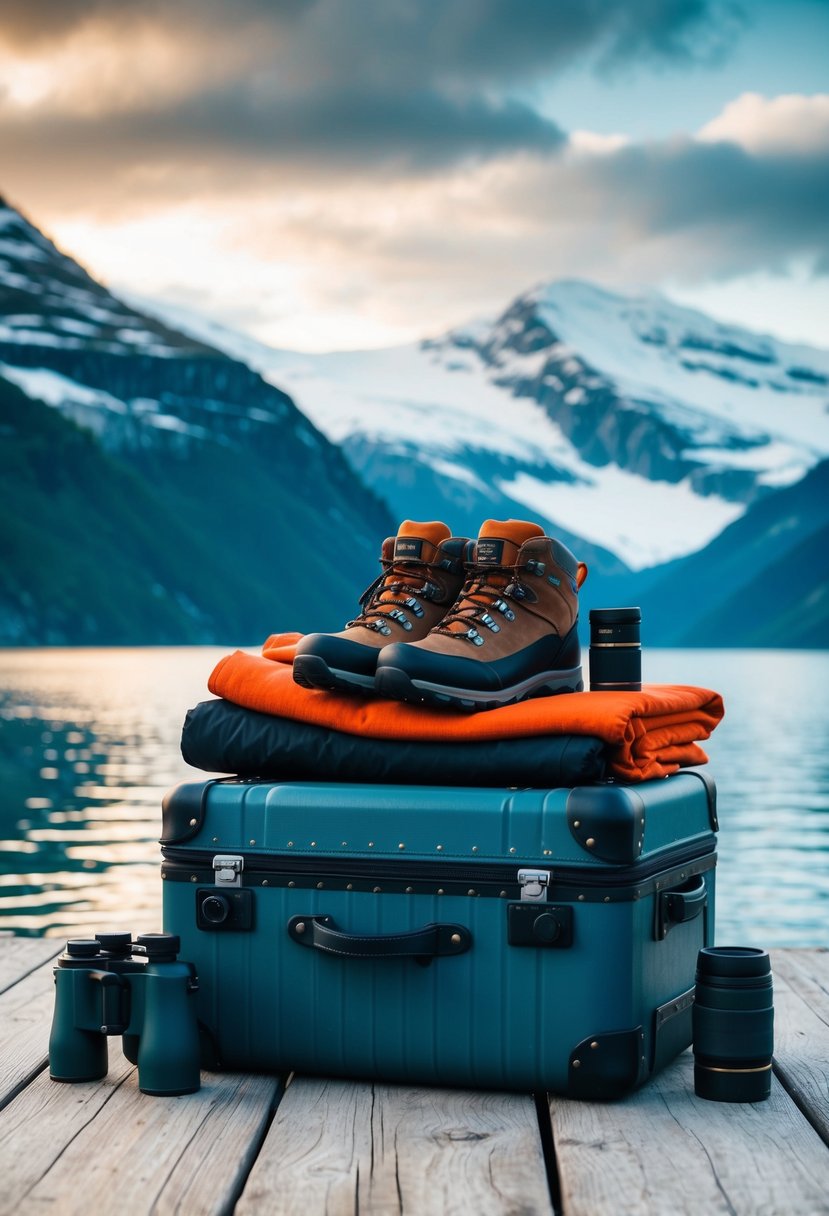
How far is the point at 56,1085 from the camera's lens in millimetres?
4164

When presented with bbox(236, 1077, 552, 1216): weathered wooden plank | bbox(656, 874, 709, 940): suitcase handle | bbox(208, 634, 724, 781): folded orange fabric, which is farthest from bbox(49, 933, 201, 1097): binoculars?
bbox(656, 874, 709, 940): suitcase handle

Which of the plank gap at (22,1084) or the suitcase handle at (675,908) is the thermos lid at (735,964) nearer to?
the suitcase handle at (675,908)

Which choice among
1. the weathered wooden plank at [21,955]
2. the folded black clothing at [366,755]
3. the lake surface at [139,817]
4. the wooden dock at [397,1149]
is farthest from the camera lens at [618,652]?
the lake surface at [139,817]

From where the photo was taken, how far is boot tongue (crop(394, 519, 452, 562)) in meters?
4.65

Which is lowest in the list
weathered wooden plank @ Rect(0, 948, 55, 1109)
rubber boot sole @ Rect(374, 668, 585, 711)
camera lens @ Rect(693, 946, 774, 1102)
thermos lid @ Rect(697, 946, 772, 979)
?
weathered wooden plank @ Rect(0, 948, 55, 1109)

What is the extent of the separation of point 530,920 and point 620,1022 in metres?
0.35

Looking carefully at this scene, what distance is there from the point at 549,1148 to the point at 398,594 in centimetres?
173

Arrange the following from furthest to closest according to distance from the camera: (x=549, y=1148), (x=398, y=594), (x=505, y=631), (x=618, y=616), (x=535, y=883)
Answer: (x=398, y=594) → (x=618, y=616) → (x=505, y=631) → (x=535, y=883) → (x=549, y=1148)

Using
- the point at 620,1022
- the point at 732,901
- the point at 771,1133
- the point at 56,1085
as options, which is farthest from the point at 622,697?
the point at 732,901

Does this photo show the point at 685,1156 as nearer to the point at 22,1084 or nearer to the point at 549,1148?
the point at 549,1148

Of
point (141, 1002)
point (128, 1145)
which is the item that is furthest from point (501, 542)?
point (128, 1145)

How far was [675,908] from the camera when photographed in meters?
4.19

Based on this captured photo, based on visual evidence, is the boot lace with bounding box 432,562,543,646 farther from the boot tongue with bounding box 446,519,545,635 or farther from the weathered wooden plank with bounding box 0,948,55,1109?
the weathered wooden plank with bounding box 0,948,55,1109

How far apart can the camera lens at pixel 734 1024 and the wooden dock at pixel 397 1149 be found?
57 millimetres
